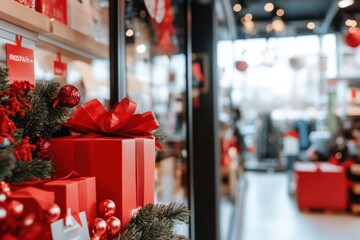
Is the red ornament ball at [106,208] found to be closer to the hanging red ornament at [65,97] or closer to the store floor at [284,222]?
the hanging red ornament at [65,97]

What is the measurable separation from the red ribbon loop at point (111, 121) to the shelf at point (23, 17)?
1.06ft

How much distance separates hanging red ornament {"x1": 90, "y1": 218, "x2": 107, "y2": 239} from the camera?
2.61 feet

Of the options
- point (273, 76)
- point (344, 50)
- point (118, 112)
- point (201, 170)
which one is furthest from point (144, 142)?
point (273, 76)

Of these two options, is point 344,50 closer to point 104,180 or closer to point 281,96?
point 281,96

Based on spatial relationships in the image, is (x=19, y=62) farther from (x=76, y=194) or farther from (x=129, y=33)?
(x=129, y=33)

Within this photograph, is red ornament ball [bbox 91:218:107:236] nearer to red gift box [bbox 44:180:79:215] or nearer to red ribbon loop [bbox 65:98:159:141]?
red gift box [bbox 44:180:79:215]

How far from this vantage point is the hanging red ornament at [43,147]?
33.8 inches

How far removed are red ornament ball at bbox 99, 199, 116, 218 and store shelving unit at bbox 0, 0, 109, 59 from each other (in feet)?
1.82

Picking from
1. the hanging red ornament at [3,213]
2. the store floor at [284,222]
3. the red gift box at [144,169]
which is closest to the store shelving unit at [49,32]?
the red gift box at [144,169]

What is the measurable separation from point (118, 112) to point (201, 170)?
274 cm

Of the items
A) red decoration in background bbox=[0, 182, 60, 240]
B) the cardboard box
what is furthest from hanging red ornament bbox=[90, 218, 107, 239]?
the cardboard box

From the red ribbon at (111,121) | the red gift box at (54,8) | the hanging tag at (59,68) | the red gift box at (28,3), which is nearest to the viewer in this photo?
the red ribbon at (111,121)

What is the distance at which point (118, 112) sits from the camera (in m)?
0.96

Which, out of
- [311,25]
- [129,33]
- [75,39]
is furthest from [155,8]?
[311,25]
